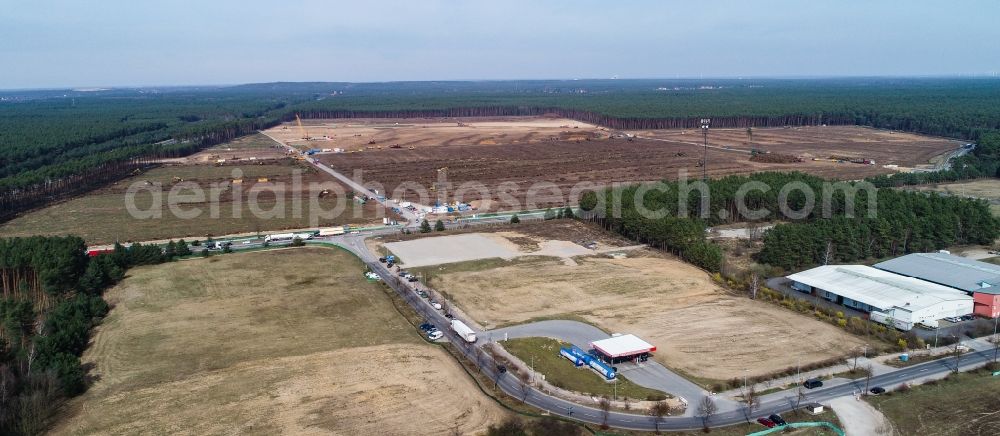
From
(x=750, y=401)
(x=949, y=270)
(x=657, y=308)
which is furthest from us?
(x=949, y=270)

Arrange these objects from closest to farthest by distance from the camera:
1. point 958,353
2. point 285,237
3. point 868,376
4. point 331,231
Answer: point 868,376 → point 958,353 → point 285,237 → point 331,231

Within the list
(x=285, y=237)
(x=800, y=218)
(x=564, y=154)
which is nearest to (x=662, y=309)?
(x=800, y=218)

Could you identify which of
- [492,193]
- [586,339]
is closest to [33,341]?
[586,339]

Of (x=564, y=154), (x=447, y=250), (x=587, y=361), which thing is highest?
(x=564, y=154)

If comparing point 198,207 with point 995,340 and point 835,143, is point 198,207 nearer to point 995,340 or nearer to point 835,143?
point 995,340

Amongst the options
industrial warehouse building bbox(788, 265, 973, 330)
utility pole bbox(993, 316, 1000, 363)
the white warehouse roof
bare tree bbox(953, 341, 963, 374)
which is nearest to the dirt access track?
industrial warehouse building bbox(788, 265, 973, 330)

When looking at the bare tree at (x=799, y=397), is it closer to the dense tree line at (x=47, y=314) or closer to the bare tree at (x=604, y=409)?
the bare tree at (x=604, y=409)

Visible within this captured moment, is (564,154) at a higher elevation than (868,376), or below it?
higher

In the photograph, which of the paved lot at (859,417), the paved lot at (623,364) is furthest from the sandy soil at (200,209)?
the paved lot at (859,417)
